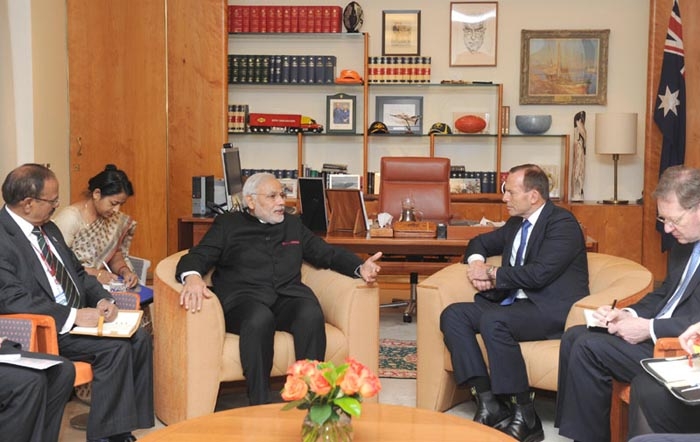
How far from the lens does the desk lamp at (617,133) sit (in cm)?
811

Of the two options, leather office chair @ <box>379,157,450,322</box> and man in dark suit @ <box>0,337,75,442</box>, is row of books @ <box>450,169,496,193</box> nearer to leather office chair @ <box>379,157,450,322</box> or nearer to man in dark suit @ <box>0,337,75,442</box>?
leather office chair @ <box>379,157,450,322</box>

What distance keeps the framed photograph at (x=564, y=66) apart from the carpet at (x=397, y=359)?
3.29 m

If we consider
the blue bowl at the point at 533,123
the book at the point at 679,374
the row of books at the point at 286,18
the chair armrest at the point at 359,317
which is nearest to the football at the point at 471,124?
the blue bowl at the point at 533,123

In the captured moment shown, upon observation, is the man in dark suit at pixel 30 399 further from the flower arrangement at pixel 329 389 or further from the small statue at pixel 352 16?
the small statue at pixel 352 16

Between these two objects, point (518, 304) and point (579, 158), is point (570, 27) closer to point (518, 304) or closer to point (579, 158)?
point (579, 158)

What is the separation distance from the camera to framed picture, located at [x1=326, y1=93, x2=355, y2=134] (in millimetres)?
8594

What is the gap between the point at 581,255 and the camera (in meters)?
4.56

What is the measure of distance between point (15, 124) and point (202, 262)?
10.3 ft

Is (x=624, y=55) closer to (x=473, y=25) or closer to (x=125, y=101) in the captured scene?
(x=473, y=25)

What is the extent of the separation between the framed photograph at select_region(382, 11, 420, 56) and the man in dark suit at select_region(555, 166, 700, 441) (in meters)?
→ 4.99

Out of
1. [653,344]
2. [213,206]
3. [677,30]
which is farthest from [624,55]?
[653,344]

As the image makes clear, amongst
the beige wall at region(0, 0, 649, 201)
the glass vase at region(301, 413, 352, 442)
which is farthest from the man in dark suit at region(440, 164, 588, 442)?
the beige wall at region(0, 0, 649, 201)

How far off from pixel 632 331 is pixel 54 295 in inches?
90.3

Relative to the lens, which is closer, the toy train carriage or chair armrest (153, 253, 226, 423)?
chair armrest (153, 253, 226, 423)
